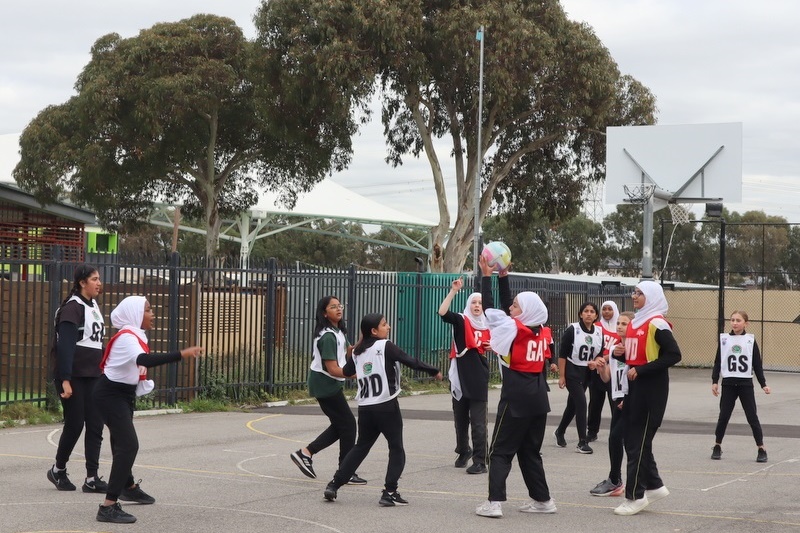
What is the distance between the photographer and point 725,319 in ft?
104

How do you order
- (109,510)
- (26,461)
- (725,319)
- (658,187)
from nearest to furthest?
(109,510) → (26,461) → (658,187) → (725,319)

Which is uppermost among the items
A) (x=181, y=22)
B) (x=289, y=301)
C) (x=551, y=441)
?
(x=181, y=22)

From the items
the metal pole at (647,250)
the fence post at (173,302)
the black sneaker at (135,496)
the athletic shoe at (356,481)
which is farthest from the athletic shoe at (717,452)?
Answer: the metal pole at (647,250)

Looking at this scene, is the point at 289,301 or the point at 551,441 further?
the point at 289,301

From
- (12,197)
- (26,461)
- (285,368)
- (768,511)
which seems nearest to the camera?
(768,511)

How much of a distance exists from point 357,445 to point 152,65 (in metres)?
31.0

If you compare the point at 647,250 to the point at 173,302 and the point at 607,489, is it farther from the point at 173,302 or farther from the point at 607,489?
the point at 607,489

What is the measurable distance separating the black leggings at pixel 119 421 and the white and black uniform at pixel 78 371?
35.0 inches

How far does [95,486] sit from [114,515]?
4.74 feet

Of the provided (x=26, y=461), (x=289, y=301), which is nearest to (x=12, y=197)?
(x=289, y=301)

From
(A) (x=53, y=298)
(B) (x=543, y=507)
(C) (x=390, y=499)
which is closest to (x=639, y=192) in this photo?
(A) (x=53, y=298)

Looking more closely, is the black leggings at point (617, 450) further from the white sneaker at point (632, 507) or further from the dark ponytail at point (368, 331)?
the dark ponytail at point (368, 331)

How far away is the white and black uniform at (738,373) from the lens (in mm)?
12375

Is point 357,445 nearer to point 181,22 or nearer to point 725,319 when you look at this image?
point 725,319
